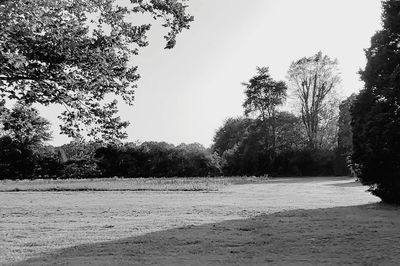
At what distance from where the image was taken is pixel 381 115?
64.4 feet

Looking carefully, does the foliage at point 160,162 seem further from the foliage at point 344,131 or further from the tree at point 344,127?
the tree at point 344,127

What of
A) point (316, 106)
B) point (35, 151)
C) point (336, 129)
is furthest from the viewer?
point (336, 129)

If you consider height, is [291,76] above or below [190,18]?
above

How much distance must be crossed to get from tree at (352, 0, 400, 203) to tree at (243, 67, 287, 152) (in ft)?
147

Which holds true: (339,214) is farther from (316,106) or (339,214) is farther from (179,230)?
(316,106)

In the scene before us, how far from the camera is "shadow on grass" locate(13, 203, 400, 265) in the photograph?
834 centimetres

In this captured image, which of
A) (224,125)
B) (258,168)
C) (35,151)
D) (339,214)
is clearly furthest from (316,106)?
(339,214)

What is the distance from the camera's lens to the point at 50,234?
11.8 m

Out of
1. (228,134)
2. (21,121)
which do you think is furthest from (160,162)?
(21,121)

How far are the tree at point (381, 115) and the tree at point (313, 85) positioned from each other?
43.8 meters

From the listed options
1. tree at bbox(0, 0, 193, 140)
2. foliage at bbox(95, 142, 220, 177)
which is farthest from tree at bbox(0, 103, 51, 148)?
foliage at bbox(95, 142, 220, 177)

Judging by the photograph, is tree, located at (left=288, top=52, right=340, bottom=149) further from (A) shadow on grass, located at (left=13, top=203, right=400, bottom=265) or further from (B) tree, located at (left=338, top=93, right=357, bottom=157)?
(A) shadow on grass, located at (left=13, top=203, right=400, bottom=265)

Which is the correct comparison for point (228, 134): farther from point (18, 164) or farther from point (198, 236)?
point (198, 236)

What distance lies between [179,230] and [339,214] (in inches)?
267
